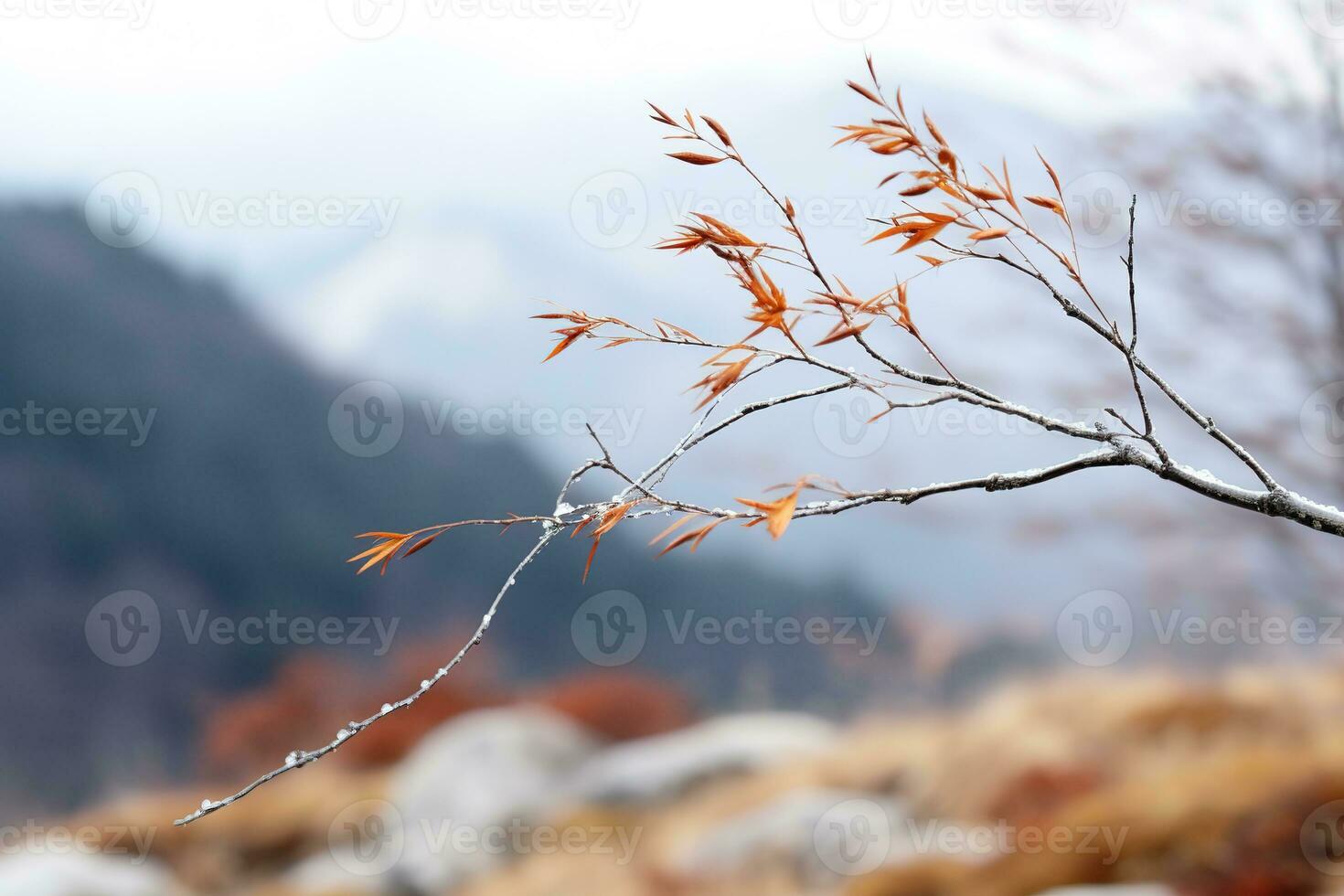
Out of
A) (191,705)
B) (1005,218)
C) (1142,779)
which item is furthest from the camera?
(191,705)

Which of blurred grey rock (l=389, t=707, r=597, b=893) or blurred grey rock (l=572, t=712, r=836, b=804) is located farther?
blurred grey rock (l=572, t=712, r=836, b=804)

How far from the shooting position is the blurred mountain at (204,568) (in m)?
4.96

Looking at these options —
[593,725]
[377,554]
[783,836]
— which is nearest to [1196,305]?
[783,836]

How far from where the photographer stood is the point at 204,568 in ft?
16.9

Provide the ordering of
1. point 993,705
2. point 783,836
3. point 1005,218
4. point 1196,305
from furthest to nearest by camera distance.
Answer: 1. point 993,705
2. point 1196,305
3. point 783,836
4. point 1005,218

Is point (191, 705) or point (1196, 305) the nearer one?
point (1196, 305)

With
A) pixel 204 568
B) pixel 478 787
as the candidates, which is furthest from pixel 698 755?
pixel 204 568

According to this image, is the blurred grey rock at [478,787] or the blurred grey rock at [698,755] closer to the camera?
the blurred grey rock at [478,787]

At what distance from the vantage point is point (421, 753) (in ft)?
16.9

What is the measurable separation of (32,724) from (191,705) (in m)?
0.67

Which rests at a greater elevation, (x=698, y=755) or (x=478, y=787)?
(x=698, y=755)

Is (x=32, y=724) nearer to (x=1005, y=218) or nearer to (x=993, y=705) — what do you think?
(x=993, y=705)

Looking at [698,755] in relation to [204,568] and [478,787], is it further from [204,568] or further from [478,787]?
[204,568]

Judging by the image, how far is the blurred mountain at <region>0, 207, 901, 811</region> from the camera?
4.96 meters
